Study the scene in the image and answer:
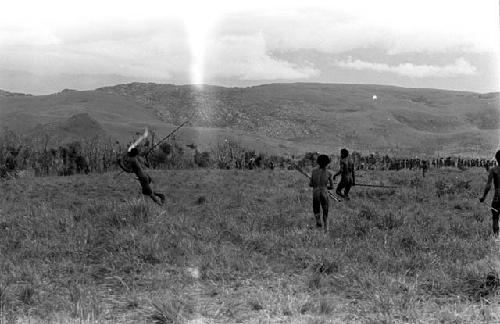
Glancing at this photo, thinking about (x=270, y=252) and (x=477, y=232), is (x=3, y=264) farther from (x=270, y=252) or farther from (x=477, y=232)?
(x=477, y=232)

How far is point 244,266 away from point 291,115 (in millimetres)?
91973

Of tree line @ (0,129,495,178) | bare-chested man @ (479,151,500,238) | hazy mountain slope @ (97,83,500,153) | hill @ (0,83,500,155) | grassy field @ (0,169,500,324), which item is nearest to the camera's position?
grassy field @ (0,169,500,324)

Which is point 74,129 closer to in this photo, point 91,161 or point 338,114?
point 91,161

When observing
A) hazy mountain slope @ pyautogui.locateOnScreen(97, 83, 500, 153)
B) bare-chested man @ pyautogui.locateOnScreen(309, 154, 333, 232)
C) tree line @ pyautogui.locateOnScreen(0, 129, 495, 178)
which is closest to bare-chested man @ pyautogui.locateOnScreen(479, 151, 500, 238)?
bare-chested man @ pyautogui.locateOnScreen(309, 154, 333, 232)

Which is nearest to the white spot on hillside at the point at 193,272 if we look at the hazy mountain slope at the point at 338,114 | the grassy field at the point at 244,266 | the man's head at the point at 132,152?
the grassy field at the point at 244,266

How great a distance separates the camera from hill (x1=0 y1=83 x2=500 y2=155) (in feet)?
251

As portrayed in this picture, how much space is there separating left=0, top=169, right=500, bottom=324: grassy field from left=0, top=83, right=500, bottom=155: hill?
175 feet

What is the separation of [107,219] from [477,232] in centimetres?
847

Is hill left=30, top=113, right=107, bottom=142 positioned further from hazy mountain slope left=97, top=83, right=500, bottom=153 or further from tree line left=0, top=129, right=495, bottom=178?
hazy mountain slope left=97, top=83, right=500, bottom=153

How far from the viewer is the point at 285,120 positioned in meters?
95.7

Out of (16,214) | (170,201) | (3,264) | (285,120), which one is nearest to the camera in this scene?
(3,264)

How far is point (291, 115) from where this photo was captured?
327 feet

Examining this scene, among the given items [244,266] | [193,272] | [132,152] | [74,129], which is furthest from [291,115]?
[193,272]

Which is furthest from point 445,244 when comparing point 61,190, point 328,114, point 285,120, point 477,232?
point 328,114
